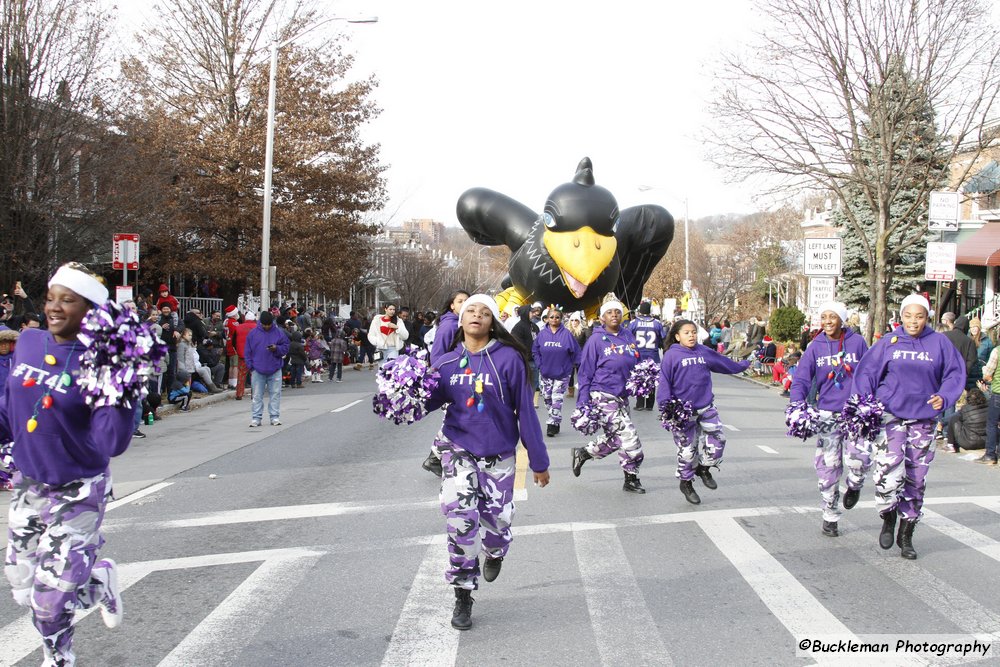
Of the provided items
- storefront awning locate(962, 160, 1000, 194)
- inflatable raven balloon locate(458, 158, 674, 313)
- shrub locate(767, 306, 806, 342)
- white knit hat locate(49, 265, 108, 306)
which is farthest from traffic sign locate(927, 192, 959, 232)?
shrub locate(767, 306, 806, 342)

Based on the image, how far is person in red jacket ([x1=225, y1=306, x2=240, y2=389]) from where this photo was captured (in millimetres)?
20141

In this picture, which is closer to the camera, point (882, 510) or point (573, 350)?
point (882, 510)

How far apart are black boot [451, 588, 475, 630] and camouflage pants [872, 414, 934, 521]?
3.43m

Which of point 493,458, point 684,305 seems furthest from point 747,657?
point 684,305

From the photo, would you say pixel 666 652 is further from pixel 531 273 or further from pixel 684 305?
pixel 684 305

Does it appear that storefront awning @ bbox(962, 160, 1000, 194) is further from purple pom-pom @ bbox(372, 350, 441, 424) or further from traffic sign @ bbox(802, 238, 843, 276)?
purple pom-pom @ bbox(372, 350, 441, 424)

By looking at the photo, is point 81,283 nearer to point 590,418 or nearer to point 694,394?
point 694,394

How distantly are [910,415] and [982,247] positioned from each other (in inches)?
980

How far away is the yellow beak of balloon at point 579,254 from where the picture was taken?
68.7ft

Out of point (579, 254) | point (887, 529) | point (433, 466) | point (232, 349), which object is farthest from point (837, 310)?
point (232, 349)

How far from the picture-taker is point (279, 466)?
35.8 feet

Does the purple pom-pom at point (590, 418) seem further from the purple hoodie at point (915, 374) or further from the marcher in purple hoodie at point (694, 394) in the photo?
the purple hoodie at point (915, 374)

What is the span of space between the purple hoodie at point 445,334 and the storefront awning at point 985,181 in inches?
860

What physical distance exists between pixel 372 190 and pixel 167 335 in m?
18.4
